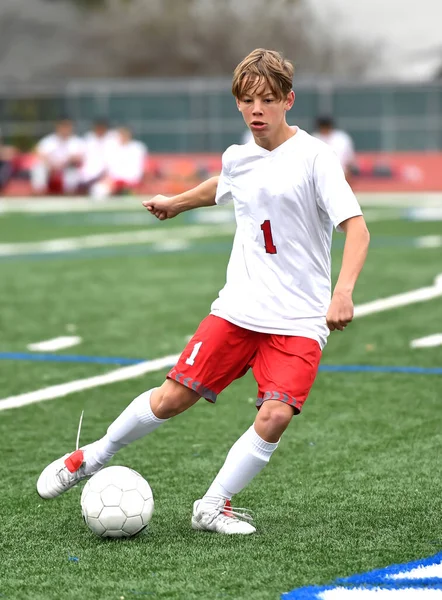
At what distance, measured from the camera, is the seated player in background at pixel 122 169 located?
26625 mm

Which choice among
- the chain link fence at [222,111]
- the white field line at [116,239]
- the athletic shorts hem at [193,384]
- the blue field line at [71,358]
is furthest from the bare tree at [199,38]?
the athletic shorts hem at [193,384]

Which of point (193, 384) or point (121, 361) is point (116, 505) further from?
point (121, 361)

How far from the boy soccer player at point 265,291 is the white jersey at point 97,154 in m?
22.2

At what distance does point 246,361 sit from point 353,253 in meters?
0.65

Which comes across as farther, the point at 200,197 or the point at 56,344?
the point at 56,344

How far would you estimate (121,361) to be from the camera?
856 centimetres

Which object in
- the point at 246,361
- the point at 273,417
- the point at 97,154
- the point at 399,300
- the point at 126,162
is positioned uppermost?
the point at 246,361

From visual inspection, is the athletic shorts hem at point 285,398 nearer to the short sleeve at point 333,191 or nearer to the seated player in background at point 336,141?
the short sleeve at point 333,191

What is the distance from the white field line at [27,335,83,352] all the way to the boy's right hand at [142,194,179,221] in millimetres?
3876

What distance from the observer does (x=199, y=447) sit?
6.23 m

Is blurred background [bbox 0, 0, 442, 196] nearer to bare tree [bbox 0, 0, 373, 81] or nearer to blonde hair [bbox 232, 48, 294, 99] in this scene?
bare tree [bbox 0, 0, 373, 81]

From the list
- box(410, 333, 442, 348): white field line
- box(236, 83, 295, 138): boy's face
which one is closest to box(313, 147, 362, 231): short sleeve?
box(236, 83, 295, 138): boy's face

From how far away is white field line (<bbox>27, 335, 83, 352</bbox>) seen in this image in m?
9.03

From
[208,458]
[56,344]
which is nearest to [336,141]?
[56,344]
